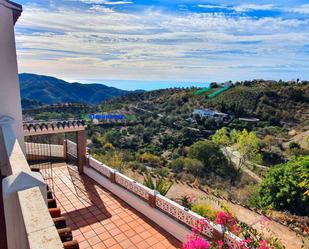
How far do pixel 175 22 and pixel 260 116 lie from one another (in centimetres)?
3419

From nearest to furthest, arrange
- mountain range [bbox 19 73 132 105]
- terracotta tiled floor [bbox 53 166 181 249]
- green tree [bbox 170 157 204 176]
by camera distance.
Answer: terracotta tiled floor [bbox 53 166 181 249], green tree [bbox 170 157 204 176], mountain range [bbox 19 73 132 105]

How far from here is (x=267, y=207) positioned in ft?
40.3

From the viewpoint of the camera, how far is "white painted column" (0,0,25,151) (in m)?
3.26

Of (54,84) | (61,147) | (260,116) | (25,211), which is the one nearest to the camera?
(25,211)

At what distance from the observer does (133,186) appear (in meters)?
5.78

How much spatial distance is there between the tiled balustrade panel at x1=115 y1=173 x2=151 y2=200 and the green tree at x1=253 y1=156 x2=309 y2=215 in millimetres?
8868

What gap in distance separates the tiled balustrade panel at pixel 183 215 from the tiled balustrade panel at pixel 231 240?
0.80 feet

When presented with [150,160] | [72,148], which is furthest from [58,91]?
[72,148]

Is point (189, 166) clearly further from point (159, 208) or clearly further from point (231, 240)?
point (231, 240)

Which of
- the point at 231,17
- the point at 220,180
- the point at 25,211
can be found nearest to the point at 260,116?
the point at 220,180

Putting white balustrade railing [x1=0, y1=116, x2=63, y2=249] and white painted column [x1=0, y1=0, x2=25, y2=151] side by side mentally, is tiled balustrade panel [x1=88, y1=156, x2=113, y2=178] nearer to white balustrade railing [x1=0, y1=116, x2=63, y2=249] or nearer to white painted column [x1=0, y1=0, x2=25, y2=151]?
white painted column [x1=0, y1=0, x2=25, y2=151]

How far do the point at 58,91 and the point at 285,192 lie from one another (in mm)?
92291

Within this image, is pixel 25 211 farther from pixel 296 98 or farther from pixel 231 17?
pixel 296 98

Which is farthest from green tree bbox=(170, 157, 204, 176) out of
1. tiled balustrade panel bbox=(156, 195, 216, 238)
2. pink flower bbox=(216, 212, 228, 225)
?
pink flower bbox=(216, 212, 228, 225)
